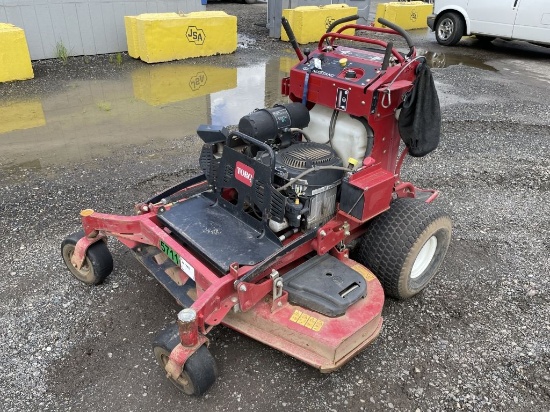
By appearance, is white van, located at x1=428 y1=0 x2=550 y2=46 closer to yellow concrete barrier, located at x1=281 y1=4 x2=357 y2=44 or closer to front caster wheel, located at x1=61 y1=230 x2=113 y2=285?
yellow concrete barrier, located at x1=281 y1=4 x2=357 y2=44

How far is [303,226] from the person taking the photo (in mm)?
3072

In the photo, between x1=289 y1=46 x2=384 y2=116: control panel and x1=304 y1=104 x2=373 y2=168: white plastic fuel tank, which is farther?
x1=304 y1=104 x2=373 y2=168: white plastic fuel tank

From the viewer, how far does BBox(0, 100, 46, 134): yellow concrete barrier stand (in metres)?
6.16

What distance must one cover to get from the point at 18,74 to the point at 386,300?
7357mm

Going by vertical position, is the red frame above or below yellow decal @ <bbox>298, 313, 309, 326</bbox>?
above

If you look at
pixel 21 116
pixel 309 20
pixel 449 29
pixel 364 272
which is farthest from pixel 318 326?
pixel 449 29

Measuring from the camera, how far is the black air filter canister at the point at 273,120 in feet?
9.91

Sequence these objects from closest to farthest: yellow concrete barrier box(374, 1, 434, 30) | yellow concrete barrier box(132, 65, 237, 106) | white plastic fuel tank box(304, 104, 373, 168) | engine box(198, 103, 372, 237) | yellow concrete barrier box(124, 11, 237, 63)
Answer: engine box(198, 103, 372, 237), white plastic fuel tank box(304, 104, 373, 168), yellow concrete barrier box(132, 65, 237, 106), yellow concrete barrier box(124, 11, 237, 63), yellow concrete barrier box(374, 1, 434, 30)

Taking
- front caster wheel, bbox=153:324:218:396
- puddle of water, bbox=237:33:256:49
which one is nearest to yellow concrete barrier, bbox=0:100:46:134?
front caster wheel, bbox=153:324:218:396

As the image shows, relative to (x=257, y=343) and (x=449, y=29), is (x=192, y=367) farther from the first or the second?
(x=449, y=29)

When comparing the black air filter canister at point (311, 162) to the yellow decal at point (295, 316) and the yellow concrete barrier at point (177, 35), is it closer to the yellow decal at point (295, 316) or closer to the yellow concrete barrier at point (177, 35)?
the yellow decal at point (295, 316)

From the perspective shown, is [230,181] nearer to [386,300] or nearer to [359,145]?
[359,145]

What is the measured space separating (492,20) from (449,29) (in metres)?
1.12

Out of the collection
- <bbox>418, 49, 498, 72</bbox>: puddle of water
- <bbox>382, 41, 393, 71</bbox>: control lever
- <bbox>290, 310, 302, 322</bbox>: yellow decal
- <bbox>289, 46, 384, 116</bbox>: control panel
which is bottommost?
<bbox>418, 49, 498, 72</bbox>: puddle of water
